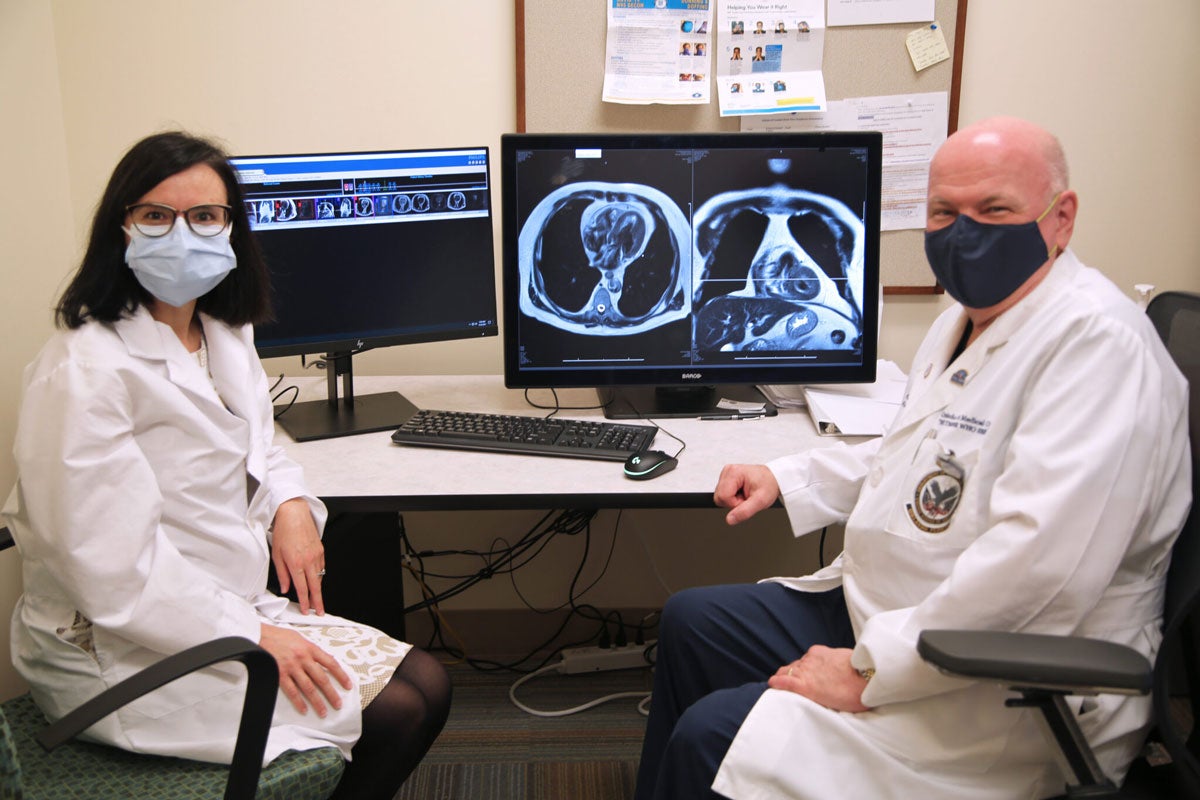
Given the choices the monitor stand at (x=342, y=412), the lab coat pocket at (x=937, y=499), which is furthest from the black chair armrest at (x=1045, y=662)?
the monitor stand at (x=342, y=412)

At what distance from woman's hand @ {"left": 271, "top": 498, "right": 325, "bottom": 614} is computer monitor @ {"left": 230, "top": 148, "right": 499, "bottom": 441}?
0.34 m

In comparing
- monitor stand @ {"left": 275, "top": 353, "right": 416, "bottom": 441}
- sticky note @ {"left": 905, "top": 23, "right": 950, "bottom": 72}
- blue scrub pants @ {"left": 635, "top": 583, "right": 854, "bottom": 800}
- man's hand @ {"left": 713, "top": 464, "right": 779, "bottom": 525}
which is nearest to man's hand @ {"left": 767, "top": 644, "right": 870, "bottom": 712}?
blue scrub pants @ {"left": 635, "top": 583, "right": 854, "bottom": 800}

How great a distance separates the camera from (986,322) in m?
1.41

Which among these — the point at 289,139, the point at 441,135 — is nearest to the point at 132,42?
the point at 289,139

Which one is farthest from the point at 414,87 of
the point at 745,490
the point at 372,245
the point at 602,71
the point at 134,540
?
the point at 134,540

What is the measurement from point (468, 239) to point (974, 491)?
1142 mm

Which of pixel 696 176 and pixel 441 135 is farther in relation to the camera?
pixel 441 135

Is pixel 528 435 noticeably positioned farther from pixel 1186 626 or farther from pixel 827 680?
pixel 1186 626

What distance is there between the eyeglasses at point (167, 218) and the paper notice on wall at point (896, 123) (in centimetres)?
131

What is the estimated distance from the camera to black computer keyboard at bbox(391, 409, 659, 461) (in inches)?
70.7

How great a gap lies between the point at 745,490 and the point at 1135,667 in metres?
0.72

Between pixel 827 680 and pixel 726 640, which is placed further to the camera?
pixel 726 640

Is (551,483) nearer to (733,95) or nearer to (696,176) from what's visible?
(696,176)

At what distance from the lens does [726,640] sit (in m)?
1.59
